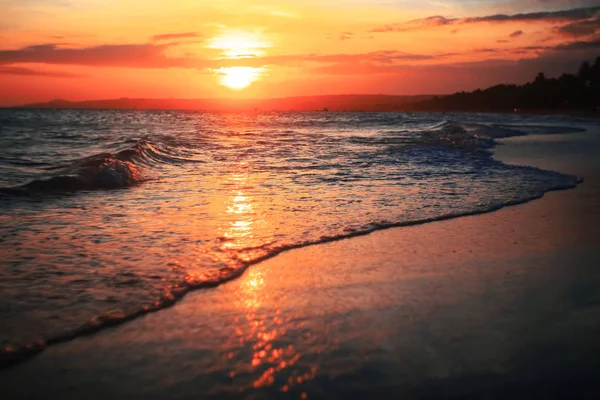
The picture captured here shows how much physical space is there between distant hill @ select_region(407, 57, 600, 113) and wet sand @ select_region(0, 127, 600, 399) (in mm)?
94806

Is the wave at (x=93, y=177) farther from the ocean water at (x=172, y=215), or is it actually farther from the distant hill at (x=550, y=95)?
the distant hill at (x=550, y=95)

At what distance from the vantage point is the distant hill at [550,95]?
93.8 m


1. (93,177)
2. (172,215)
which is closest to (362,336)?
(172,215)

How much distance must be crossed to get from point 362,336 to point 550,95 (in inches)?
4403

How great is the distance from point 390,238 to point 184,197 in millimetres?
3992

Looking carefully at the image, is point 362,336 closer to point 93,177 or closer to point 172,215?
point 172,215

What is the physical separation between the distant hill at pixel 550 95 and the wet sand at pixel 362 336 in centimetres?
9481

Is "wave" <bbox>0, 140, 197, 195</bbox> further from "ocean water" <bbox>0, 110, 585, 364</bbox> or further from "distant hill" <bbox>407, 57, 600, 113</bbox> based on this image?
"distant hill" <bbox>407, 57, 600, 113</bbox>

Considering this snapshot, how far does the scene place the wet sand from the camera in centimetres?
284

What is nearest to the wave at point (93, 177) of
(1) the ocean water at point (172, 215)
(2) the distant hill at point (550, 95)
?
(1) the ocean water at point (172, 215)

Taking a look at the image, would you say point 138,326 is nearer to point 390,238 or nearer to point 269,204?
point 390,238

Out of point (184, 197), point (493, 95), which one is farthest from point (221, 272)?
point (493, 95)

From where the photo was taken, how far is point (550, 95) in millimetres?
101312

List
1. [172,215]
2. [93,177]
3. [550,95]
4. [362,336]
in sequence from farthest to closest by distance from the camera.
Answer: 1. [550,95]
2. [93,177]
3. [172,215]
4. [362,336]
